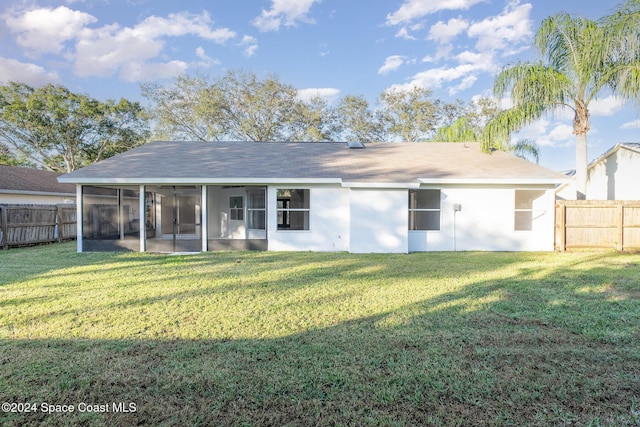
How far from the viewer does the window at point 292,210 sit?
1163cm

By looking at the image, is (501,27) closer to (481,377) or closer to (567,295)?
(567,295)

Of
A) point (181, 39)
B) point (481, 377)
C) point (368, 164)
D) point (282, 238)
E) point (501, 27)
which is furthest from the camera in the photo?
point (181, 39)

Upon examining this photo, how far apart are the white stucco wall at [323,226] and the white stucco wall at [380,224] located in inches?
22.8

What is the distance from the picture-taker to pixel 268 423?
2.35 m

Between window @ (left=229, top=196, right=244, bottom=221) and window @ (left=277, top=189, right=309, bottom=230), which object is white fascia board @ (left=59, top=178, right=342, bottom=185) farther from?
window @ (left=229, top=196, right=244, bottom=221)

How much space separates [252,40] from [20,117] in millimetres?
18228

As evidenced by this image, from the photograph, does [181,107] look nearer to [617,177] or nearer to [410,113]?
[410,113]

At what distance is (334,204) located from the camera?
37.8 ft

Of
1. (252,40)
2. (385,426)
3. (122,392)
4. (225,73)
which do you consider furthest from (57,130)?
(385,426)

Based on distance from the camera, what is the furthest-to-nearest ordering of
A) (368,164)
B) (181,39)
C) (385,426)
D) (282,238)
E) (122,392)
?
(181,39) < (368,164) < (282,238) < (122,392) < (385,426)

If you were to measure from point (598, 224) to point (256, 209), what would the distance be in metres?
11.6

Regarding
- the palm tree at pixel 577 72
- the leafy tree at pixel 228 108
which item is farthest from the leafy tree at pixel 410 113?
the palm tree at pixel 577 72

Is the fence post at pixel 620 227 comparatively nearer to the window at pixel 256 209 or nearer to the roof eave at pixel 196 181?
the roof eave at pixel 196 181

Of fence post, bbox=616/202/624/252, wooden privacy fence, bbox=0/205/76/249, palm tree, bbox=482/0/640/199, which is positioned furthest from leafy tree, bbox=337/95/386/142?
wooden privacy fence, bbox=0/205/76/249
